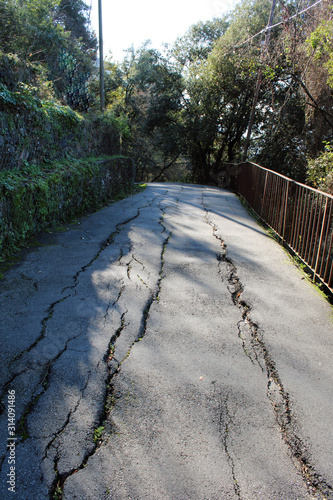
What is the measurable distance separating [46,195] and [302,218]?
4094 millimetres

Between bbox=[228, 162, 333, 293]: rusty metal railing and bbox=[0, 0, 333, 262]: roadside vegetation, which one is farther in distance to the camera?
bbox=[0, 0, 333, 262]: roadside vegetation

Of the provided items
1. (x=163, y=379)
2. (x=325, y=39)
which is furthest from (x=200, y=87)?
(x=163, y=379)

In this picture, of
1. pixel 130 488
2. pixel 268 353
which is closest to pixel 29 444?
pixel 130 488

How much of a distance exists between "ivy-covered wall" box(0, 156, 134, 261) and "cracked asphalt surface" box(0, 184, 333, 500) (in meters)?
0.54

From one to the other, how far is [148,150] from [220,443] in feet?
95.6

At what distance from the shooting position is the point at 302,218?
207 inches

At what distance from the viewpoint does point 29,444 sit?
1896 mm

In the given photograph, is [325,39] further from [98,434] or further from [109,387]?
[98,434]

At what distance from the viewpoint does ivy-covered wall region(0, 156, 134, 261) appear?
4684 millimetres

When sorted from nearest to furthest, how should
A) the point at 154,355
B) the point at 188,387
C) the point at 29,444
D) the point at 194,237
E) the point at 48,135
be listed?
the point at 29,444 → the point at 188,387 → the point at 154,355 → the point at 194,237 → the point at 48,135

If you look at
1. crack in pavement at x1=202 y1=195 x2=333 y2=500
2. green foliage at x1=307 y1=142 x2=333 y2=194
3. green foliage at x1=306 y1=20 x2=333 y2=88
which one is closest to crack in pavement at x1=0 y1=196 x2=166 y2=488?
crack in pavement at x1=202 y1=195 x2=333 y2=500

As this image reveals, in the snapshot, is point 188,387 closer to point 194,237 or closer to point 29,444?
point 29,444

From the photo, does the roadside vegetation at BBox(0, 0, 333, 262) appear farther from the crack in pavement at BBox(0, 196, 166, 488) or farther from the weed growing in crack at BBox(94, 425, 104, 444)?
the weed growing in crack at BBox(94, 425, 104, 444)

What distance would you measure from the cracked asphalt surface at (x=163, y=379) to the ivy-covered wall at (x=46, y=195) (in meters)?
0.54
